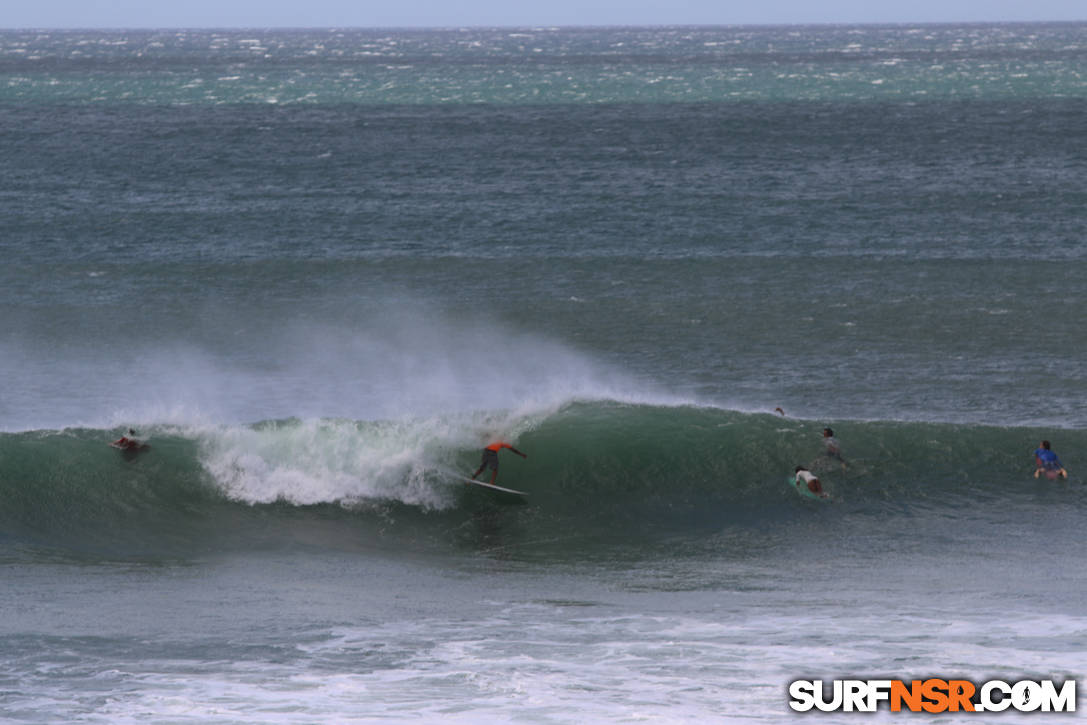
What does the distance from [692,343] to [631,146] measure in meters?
42.4

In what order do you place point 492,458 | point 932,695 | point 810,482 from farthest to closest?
1. point 492,458
2. point 810,482
3. point 932,695

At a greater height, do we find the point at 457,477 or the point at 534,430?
the point at 534,430

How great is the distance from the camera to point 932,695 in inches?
603

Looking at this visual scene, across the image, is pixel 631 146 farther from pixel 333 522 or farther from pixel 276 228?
pixel 333 522

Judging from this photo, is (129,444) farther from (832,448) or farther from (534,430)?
(832,448)

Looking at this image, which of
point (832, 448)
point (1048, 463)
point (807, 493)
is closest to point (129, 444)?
point (807, 493)

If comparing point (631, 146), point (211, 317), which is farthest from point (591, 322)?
point (631, 146)

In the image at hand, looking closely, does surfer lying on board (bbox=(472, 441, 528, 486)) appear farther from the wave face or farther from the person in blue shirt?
the person in blue shirt

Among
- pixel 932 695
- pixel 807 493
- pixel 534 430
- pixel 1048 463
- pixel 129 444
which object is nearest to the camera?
pixel 932 695

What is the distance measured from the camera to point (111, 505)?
2475 cm

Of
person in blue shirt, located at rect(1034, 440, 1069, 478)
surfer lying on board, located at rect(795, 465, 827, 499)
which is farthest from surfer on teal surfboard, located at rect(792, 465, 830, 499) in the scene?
person in blue shirt, located at rect(1034, 440, 1069, 478)

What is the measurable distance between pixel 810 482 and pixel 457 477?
670 cm

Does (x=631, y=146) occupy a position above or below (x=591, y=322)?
above

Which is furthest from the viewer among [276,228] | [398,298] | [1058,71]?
[1058,71]
